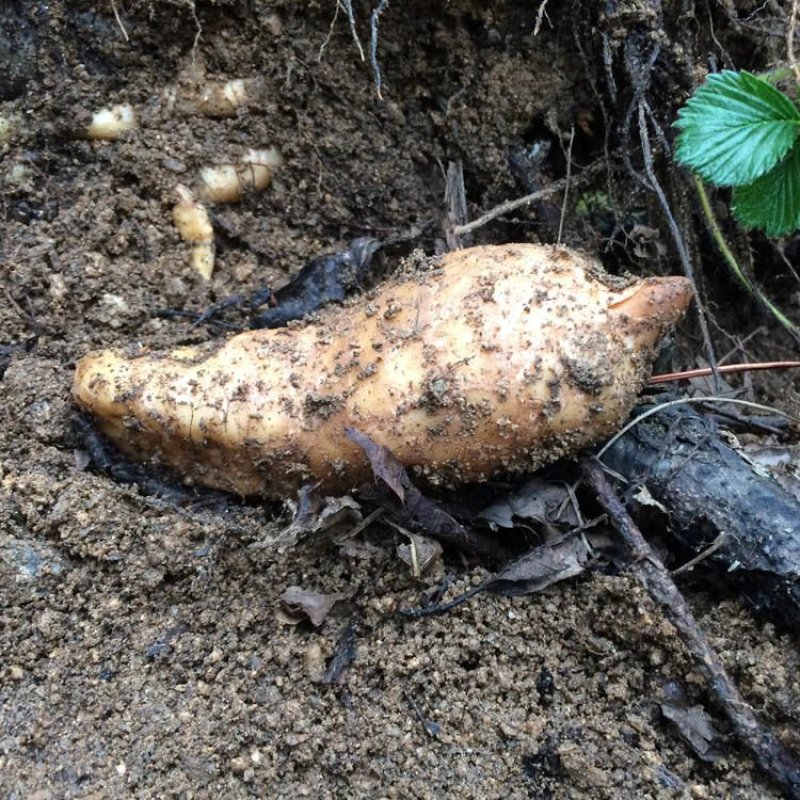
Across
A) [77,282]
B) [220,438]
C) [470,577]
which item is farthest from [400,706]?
[77,282]

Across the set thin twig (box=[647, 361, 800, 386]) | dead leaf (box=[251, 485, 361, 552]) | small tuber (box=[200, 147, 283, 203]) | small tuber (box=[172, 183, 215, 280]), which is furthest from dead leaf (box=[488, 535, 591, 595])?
small tuber (box=[200, 147, 283, 203])

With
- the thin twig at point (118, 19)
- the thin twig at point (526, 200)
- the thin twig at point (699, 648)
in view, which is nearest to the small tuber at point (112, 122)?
the thin twig at point (118, 19)

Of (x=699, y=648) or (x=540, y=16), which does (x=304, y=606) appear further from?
(x=540, y=16)

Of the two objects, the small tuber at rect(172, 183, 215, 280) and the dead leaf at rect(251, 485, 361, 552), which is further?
the small tuber at rect(172, 183, 215, 280)

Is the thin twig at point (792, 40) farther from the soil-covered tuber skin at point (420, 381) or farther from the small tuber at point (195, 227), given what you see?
the small tuber at point (195, 227)

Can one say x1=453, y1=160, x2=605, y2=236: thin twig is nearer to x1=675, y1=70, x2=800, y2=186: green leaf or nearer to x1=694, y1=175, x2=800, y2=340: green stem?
x1=694, y1=175, x2=800, y2=340: green stem

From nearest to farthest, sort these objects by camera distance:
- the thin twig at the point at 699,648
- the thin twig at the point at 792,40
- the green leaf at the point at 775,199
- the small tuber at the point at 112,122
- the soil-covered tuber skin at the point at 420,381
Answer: the thin twig at the point at 699,648 < the soil-covered tuber skin at the point at 420,381 < the green leaf at the point at 775,199 < the thin twig at the point at 792,40 < the small tuber at the point at 112,122

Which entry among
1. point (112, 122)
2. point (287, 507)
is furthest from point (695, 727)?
point (112, 122)
